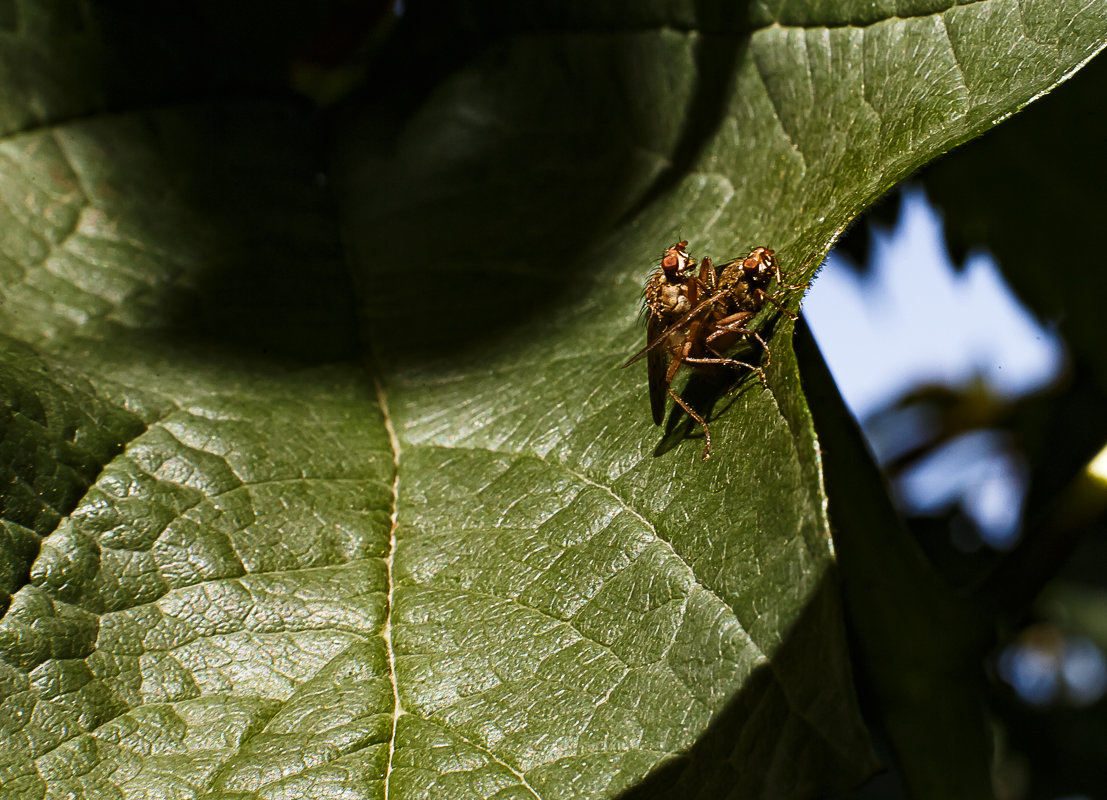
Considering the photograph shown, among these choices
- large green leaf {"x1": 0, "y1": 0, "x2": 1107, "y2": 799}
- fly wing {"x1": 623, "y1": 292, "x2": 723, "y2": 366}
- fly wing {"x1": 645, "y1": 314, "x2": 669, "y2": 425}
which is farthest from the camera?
fly wing {"x1": 623, "y1": 292, "x2": 723, "y2": 366}

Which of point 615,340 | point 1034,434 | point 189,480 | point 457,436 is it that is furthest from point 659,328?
point 1034,434

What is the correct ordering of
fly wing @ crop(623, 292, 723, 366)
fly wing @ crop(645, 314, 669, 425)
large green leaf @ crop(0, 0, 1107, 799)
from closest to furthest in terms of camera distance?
large green leaf @ crop(0, 0, 1107, 799), fly wing @ crop(645, 314, 669, 425), fly wing @ crop(623, 292, 723, 366)

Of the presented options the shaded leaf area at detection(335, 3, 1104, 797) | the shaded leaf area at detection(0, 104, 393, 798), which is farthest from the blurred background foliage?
the shaded leaf area at detection(0, 104, 393, 798)

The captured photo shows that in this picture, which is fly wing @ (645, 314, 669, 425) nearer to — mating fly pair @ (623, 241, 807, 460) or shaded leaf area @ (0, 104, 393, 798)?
mating fly pair @ (623, 241, 807, 460)

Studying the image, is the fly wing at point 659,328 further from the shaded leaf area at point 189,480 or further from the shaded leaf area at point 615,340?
the shaded leaf area at point 189,480

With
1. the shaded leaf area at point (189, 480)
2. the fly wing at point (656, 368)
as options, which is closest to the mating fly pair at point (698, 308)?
the fly wing at point (656, 368)

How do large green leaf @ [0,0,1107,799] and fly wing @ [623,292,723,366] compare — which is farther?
fly wing @ [623,292,723,366]

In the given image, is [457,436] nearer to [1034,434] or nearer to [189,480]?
[189,480]
